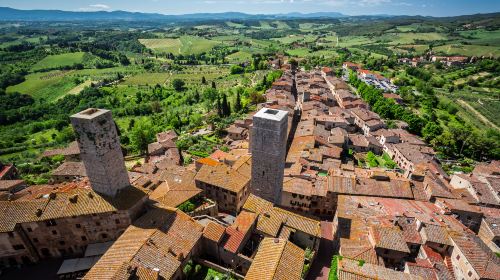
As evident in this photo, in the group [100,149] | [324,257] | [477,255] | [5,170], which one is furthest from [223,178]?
[5,170]

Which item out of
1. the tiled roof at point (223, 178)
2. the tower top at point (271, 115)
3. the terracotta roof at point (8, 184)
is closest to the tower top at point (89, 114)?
the tower top at point (271, 115)

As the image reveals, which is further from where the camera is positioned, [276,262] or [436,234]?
[436,234]

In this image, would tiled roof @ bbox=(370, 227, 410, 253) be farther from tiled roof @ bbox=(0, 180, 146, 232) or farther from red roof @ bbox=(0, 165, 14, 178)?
red roof @ bbox=(0, 165, 14, 178)

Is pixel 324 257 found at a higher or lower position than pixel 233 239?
lower

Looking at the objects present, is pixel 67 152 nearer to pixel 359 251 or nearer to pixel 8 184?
pixel 8 184

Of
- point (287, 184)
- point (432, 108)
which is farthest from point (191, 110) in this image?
point (432, 108)

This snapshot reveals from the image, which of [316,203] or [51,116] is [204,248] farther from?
[51,116]

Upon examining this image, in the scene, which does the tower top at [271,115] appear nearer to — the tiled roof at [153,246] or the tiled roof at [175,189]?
the tiled roof at [175,189]
